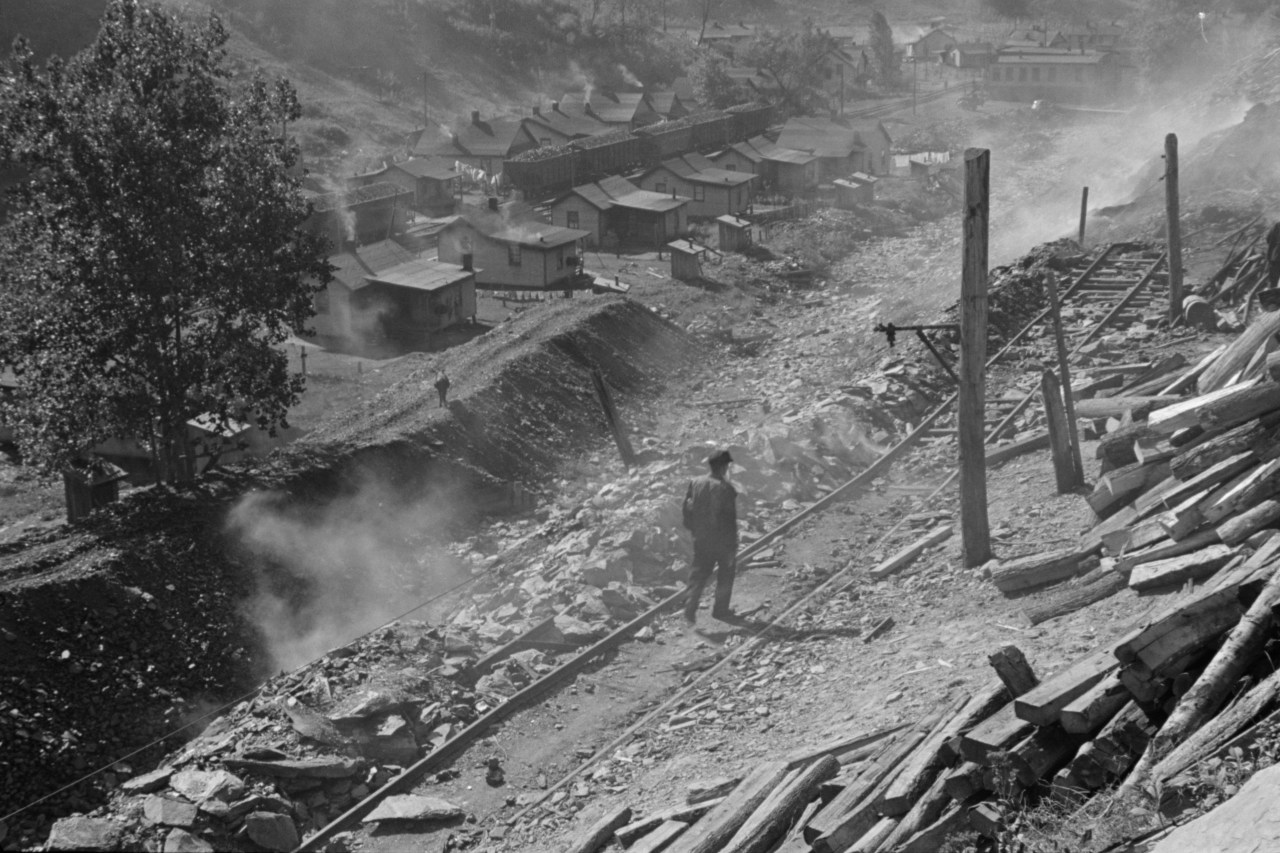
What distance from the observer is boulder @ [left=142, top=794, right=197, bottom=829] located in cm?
1070

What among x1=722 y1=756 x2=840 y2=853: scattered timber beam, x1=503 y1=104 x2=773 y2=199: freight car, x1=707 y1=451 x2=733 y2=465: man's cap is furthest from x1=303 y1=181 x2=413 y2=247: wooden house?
x1=722 y1=756 x2=840 y2=853: scattered timber beam

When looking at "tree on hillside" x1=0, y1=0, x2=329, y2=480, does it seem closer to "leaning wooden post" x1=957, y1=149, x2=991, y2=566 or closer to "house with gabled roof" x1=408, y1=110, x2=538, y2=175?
"leaning wooden post" x1=957, y1=149, x2=991, y2=566

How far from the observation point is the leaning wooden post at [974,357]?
39.9ft

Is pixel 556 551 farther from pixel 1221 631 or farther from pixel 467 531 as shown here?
pixel 1221 631

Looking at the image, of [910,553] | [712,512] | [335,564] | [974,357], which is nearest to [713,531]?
[712,512]

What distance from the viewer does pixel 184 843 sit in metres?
10.5

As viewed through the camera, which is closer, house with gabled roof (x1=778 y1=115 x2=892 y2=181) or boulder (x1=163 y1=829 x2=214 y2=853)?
boulder (x1=163 y1=829 x2=214 y2=853)

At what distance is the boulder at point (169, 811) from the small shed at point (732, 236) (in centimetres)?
3238

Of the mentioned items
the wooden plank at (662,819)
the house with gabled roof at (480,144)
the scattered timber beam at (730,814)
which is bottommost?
the wooden plank at (662,819)

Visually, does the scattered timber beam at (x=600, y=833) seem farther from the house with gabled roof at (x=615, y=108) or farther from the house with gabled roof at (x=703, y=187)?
the house with gabled roof at (x=615, y=108)

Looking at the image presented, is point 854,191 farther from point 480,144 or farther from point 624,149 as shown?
point 480,144

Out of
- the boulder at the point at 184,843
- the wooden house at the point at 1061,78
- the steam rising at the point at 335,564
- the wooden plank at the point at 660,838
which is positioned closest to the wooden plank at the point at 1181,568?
the wooden plank at the point at 660,838

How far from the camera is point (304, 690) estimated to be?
12.8 m

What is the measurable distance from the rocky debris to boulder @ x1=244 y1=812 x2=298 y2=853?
63 cm
